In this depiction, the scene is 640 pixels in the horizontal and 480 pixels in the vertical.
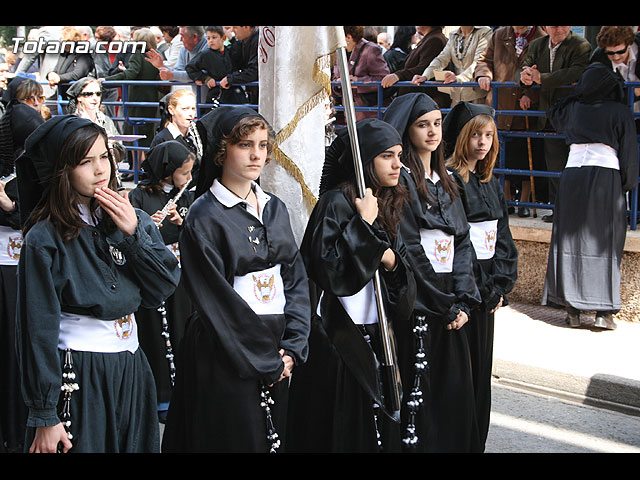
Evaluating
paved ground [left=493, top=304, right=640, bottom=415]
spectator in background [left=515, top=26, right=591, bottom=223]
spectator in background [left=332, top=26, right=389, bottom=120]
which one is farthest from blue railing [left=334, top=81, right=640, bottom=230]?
paved ground [left=493, top=304, right=640, bottom=415]

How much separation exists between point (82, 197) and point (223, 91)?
673 cm

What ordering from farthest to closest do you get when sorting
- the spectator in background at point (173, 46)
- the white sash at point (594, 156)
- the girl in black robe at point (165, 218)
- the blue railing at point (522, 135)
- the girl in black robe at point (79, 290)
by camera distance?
1. the spectator in background at point (173, 46)
2. the blue railing at point (522, 135)
3. the white sash at point (594, 156)
4. the girl in black robe at point (165, 218)
5. the girl in black robe at point (79, 290)

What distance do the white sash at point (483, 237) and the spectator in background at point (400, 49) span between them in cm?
526

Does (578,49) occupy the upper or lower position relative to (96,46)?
lower

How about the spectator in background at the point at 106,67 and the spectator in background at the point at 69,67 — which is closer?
the spectator in background at the point at 69,67

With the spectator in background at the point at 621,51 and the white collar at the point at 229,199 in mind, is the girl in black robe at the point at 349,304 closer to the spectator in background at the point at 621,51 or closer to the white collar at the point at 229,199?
the white collar at the point at 229,199

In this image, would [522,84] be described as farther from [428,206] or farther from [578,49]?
[428,206]

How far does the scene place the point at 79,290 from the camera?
10.2 feet

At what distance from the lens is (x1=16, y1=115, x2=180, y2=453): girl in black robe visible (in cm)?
303

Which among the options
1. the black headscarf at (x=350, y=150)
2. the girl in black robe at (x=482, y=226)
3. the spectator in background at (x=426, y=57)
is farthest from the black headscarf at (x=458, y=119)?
the spectator in background at (x=426, y=57)

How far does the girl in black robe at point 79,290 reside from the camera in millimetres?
3025

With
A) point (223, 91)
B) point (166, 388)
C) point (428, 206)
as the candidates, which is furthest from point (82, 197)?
point (223, 91)

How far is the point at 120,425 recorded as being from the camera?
128 inches

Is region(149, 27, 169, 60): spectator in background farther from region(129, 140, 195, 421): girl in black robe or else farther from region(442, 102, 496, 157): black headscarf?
region(442, 102, 496, 157): black headscarf
